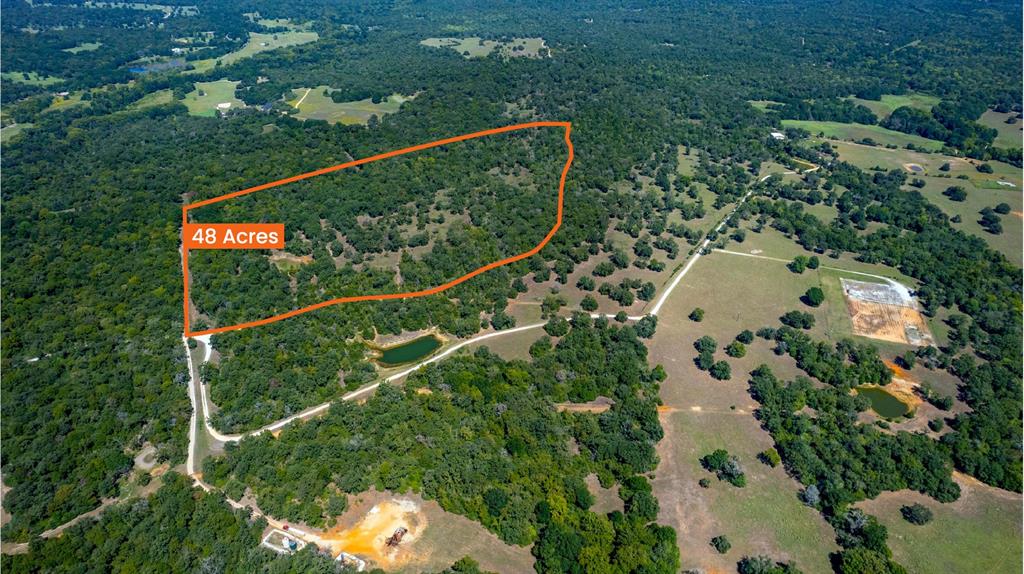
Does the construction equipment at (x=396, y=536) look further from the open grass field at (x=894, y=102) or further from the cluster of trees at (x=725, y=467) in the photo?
the open grass field at (x=894, y=102)

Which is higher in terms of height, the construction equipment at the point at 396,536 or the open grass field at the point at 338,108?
the construction equipment at the point at 396,536

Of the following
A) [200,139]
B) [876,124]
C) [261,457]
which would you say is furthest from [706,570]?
[876,124]

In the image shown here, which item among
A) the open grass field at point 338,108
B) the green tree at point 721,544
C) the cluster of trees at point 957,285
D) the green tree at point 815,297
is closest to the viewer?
the green tree at point 721,544

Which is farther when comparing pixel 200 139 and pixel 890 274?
pixel 200 139

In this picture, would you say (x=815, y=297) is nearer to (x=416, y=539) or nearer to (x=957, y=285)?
(x=957, y=285)

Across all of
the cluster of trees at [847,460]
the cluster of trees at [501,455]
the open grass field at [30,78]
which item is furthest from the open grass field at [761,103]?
the open grass field at [30,78]

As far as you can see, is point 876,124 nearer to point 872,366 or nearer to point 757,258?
point 757,258

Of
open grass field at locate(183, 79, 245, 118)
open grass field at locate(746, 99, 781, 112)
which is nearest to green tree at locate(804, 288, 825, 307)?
open grass field at locate(746, 99, 781, 112)
